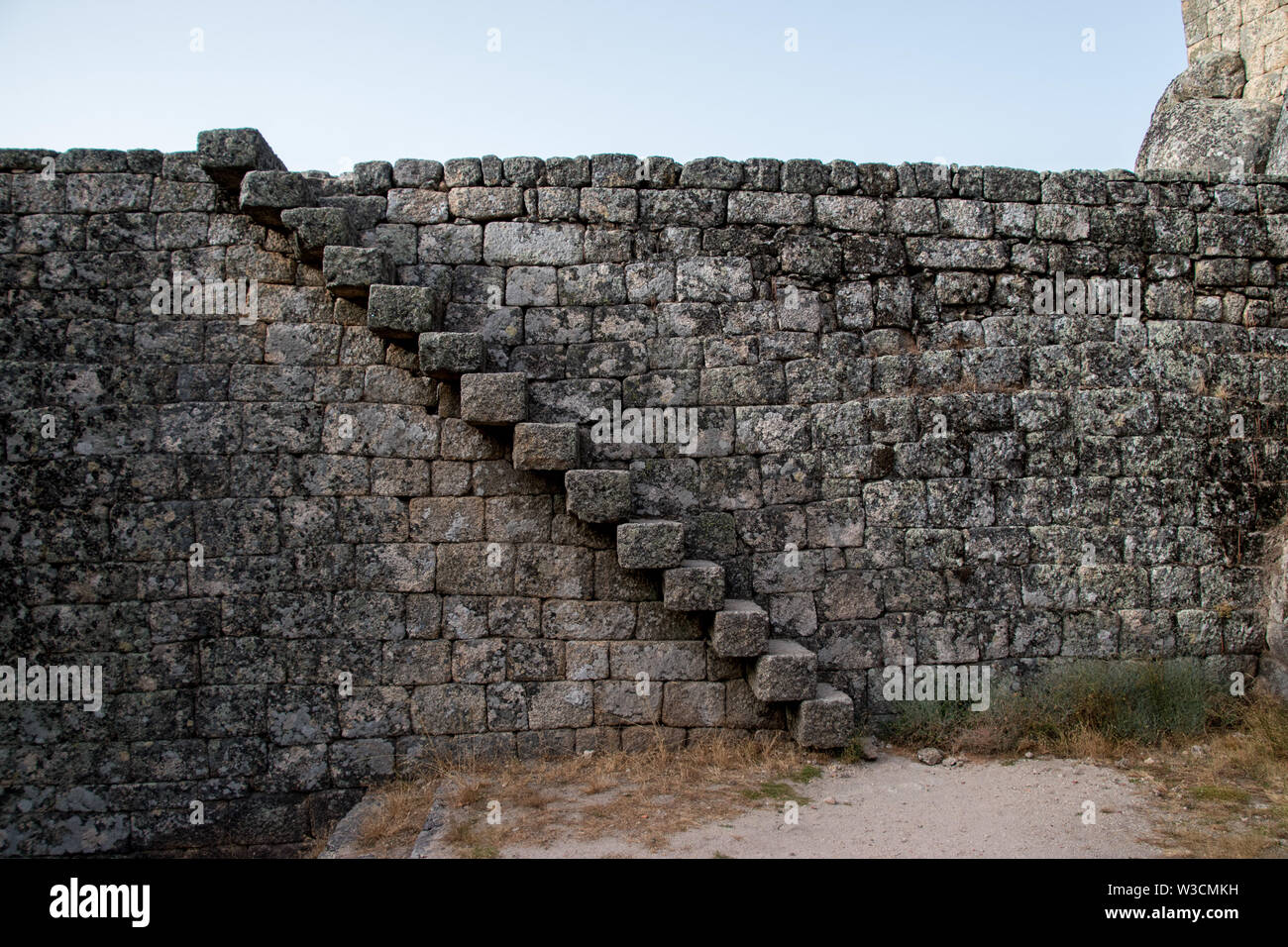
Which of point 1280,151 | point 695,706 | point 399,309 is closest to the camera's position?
point 399,309

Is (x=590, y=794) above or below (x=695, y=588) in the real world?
below

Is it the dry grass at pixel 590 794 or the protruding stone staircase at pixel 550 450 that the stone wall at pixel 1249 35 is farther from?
the dry grass at pixel 590 794

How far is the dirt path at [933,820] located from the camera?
446 cm

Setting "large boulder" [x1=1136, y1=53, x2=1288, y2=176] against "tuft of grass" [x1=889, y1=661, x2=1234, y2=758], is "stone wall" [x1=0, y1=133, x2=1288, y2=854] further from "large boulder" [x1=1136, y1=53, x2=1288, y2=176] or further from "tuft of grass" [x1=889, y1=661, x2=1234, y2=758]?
"large boulder" [x1=1136, y1=53, x2=1288, y2=176]

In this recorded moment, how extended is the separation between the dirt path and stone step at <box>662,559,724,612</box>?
4.07 ft

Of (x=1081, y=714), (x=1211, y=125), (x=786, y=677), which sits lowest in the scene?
(x=1081, y=714)

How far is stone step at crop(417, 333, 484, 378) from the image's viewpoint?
5.65 meters

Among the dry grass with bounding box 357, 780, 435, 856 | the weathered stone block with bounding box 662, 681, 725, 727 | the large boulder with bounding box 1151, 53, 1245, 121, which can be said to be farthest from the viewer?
the large boulder with bounding box 1151, 53, 1245, 121

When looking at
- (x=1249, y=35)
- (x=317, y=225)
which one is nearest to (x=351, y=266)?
(x=317, y=225)

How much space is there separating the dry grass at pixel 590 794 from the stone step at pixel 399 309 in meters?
2.91

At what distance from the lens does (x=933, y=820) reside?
486 cm

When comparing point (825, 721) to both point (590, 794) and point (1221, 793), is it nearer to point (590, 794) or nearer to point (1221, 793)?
point (590, 794)

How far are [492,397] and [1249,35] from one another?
26.9ft

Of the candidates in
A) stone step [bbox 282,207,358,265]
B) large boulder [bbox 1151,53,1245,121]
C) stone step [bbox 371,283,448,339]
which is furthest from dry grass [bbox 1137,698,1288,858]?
stone step [bbox 282,207,358,265]
